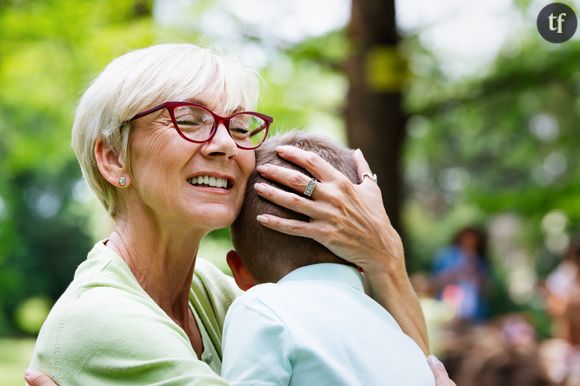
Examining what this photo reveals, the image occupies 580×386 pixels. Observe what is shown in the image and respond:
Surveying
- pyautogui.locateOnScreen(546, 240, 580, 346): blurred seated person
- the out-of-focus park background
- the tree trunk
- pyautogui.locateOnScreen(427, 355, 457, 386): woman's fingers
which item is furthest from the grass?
pyautogui.locateOnScreen(427, 355, 457, 386): woman's fingers

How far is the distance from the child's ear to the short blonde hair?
0.34 m

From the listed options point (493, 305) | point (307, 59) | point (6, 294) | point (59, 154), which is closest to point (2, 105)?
point (59, 154)

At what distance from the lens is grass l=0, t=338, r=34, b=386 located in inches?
407

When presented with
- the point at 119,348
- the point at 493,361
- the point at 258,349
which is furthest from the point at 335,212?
the point at 493,361

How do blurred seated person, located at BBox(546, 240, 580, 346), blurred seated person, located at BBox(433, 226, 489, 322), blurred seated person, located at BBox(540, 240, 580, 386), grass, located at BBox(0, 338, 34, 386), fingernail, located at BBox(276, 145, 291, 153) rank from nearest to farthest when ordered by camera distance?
fingernail, located at BBox(276, 145, 291, 153), blurred seated person, located at BBox(540, 240, 580, 386), blurred seated person, located at BBox(546, 240, 580, 346), blurred seated person, located at BBox(433, 226, 489, 322), grass, located at BBox(0, 338, 34, 386)

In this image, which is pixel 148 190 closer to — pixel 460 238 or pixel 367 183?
pixel 367 183

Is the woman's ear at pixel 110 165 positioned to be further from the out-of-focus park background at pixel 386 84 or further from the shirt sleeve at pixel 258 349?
the out-of-focus park background at pixel 386 84

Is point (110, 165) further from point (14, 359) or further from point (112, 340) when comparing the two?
point (14, 359)

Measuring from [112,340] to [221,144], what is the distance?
51 centimetres

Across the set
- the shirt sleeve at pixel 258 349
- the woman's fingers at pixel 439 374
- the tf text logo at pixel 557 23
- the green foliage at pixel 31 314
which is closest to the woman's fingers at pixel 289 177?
the shirt sleeve at pixel 258 349

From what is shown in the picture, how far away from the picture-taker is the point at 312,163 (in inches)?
78.6

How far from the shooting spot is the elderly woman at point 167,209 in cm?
182

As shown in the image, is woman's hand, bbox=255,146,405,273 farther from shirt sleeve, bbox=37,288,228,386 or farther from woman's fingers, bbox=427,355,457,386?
shirt sleeve, bbox=37,288,228,386

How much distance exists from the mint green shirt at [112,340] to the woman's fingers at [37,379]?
12 mm
